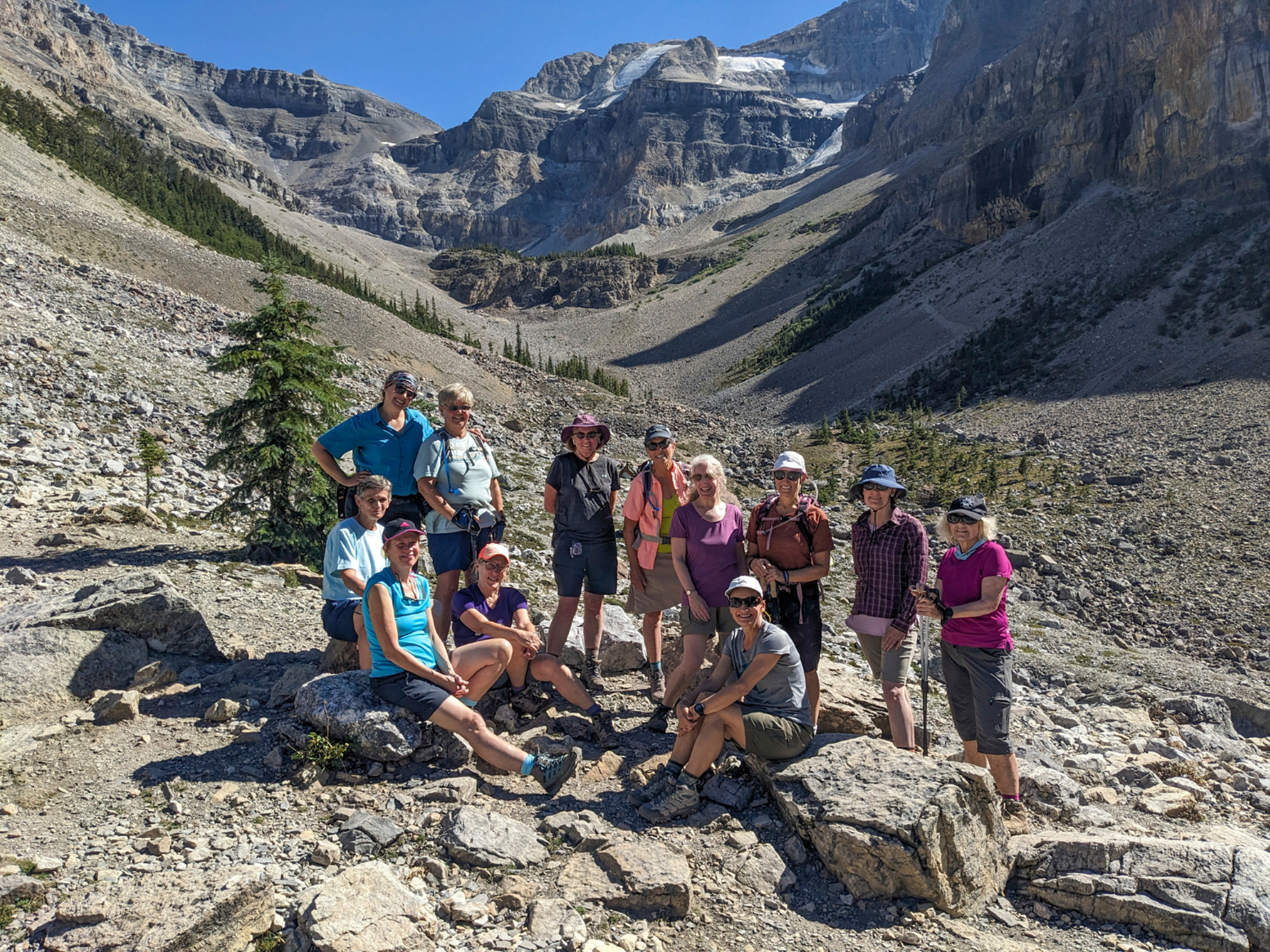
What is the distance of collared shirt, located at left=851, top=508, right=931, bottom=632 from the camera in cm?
557

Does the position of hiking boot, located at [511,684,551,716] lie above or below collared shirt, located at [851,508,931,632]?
below

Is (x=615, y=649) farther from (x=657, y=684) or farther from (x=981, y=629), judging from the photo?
(x=981, y=629)

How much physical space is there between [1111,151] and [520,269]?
306 ft

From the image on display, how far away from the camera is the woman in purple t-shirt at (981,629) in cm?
527

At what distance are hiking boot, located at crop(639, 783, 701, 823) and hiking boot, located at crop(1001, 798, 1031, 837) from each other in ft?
7.08

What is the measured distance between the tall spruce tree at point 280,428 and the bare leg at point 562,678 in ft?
17.6

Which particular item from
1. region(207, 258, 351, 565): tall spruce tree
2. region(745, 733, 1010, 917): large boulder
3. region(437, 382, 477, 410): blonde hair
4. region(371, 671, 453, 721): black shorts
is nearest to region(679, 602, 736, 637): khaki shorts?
region(745, 733, 1010, 917): large boulder

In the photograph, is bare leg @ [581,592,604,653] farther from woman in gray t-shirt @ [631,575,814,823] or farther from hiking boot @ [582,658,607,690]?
woman in gray t-shirt @ [631,575,814,823]

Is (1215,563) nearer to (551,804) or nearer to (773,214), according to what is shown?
(551,804)

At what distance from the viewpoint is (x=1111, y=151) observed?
61812 mm

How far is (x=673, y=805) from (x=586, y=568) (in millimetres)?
2197

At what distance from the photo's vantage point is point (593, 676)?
22.3 feet

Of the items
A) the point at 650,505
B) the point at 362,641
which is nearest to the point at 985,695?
the point at 650,505

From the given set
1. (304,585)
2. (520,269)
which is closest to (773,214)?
(520,269)
